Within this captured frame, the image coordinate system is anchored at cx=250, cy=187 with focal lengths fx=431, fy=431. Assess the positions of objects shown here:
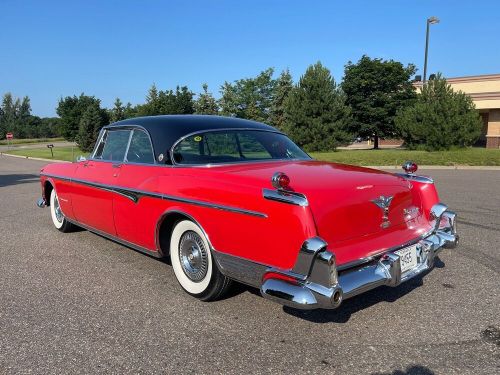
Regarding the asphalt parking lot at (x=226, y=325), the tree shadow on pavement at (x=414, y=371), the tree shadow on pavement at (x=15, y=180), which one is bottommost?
the tree shadow on pavement at (x=15, y=180)

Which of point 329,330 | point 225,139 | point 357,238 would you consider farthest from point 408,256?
point 225,139

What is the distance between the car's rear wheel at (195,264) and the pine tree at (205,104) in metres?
42.5

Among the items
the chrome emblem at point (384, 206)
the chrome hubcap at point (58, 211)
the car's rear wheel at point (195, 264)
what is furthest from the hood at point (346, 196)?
the chrome hubcap at point (58, 211)

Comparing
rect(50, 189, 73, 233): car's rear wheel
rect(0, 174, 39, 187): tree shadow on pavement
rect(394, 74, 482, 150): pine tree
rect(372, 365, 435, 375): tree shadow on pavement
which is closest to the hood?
rect(372, 365, 435, 375): tree shadow on pavement

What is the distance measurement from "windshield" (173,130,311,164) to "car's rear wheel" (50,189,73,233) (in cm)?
287

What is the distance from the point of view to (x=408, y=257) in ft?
10.8

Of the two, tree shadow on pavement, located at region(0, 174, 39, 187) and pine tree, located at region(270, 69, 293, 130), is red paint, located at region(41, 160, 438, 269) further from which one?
pine tree, located at region(270, 69, 293, 130)

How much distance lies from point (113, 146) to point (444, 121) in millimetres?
19976

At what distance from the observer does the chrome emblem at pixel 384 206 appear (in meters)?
3.29

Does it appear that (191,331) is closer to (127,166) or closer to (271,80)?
(127,166)

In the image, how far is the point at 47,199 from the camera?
21.3 feet

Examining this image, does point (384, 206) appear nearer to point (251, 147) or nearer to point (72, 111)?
point (251, 147)

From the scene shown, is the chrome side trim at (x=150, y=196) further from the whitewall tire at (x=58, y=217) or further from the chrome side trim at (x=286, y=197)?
the whitewall tire at (x=58, y=217)

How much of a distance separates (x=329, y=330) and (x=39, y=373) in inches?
74.7
